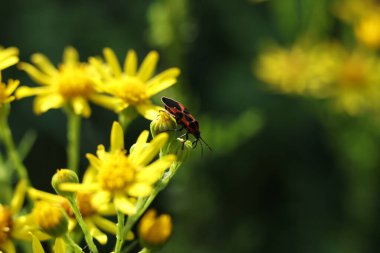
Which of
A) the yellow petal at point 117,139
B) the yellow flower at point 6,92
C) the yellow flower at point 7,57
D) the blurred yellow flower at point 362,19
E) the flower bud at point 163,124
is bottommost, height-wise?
the blurred yellow flower at point 362,19

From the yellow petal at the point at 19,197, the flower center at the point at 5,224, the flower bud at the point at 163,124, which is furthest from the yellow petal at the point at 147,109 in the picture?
the flower center at the point at 5,224

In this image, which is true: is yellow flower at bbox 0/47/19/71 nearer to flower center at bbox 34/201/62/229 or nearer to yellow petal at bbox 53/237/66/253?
flower center at bbox 34/201/62/229

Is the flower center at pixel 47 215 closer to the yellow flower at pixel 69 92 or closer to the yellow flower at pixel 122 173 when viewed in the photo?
the yellow flower at pixel 122 173

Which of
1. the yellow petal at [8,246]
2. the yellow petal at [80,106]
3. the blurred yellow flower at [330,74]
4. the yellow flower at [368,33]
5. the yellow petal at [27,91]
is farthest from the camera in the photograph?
the yellow flower at [368,33]

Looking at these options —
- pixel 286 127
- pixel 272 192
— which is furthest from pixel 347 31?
pixel 272 192

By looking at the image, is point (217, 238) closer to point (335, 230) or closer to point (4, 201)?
point (335, 230)

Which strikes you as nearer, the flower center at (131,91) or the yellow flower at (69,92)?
the flower center at (131,91)

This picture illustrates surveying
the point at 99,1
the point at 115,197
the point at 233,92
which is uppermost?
the point at 115,197

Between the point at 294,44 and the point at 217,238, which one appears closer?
the point at 217,238
